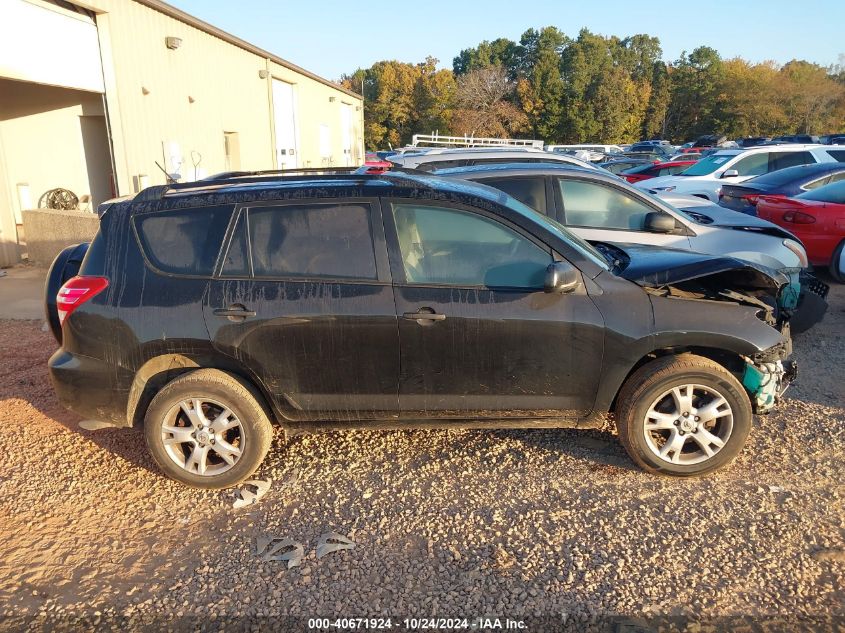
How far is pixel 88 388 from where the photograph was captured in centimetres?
374

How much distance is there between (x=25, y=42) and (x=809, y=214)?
1120 cm

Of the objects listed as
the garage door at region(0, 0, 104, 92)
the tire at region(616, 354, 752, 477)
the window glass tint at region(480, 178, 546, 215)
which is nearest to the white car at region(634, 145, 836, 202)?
the window glass tint at region(480, 178, 546, 215)

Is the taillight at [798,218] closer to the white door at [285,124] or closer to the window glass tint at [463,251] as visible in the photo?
the window glass tint at [463,251]

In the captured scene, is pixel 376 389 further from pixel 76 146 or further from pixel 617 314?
pixel 76 146

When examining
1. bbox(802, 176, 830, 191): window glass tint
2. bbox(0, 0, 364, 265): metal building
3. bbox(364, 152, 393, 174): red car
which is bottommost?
bbox(802, 176, 830, 191): window glass tint

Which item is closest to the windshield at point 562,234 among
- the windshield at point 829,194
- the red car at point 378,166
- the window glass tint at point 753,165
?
the red car at point 378,166

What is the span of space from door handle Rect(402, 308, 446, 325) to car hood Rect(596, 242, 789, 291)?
3.89 ft

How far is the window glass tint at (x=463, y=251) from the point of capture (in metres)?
3.67

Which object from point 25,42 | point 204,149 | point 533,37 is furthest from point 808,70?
point 25,42

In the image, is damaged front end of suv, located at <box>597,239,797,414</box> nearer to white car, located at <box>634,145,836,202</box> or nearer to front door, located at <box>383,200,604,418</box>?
front door, located at <box>383,200,604,418</box>

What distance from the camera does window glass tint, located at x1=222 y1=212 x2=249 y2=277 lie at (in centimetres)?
368

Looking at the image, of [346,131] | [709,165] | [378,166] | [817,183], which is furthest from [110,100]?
[346,131]

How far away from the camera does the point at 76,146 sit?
→ 1266cm

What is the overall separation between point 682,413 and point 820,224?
6.00 metres
